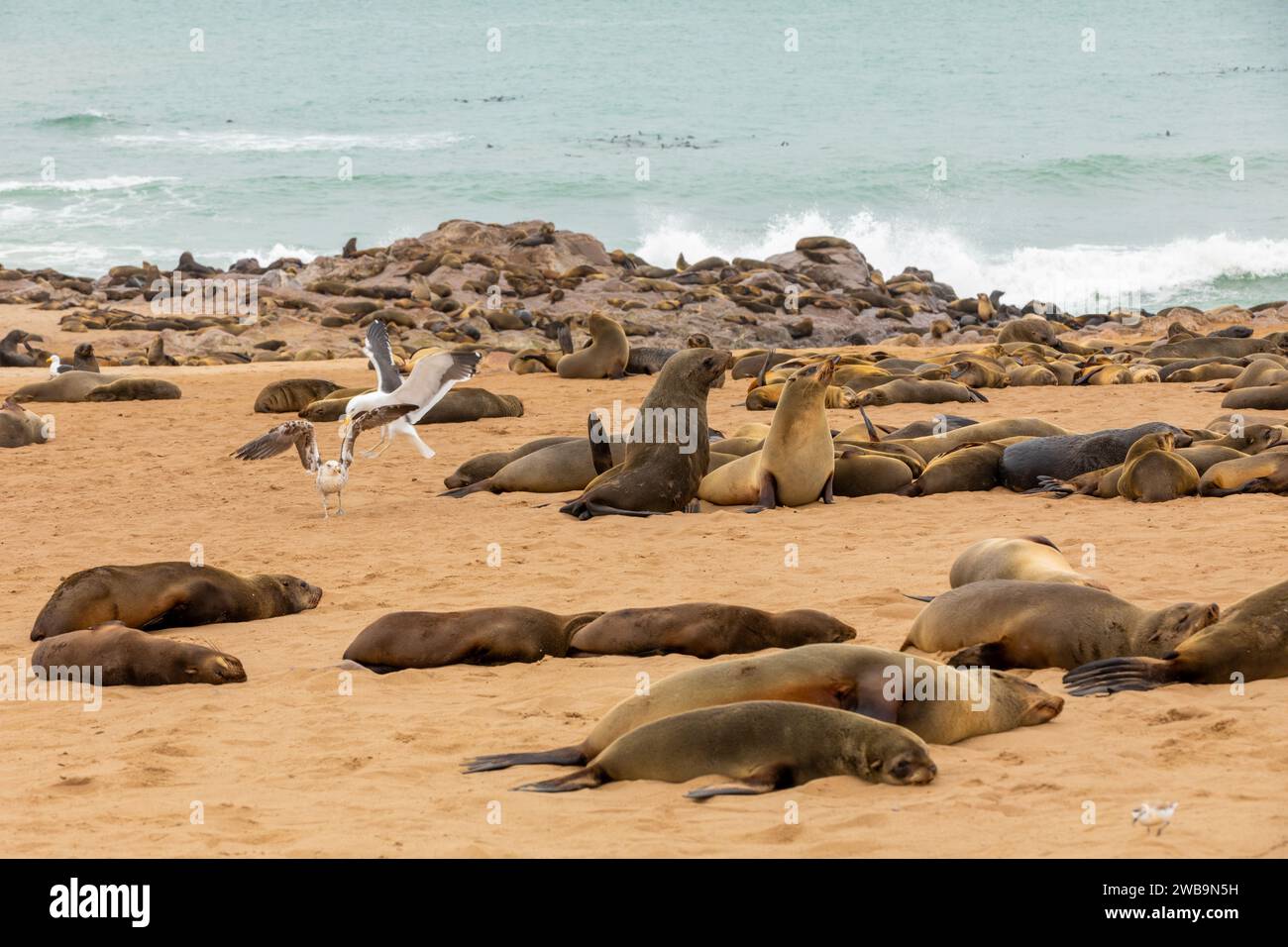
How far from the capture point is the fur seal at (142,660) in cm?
582

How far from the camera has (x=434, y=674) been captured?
230 inches

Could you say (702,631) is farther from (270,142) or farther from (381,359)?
(270,142)

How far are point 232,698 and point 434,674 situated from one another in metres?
0.77

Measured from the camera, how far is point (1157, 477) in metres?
9.09

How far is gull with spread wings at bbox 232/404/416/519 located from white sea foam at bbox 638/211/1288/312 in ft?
79.9

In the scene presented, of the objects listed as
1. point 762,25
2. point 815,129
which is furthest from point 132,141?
point 762,25

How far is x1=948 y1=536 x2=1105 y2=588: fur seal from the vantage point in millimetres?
6004

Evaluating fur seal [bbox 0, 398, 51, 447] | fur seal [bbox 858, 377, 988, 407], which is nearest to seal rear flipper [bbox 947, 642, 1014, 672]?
fur seal [bbox 858, 377, 988, 407]

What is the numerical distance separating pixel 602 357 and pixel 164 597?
35.3 ft

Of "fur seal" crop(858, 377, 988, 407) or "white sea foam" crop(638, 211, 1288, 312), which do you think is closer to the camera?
"fur seal" crop(858, 377, 988, 407)

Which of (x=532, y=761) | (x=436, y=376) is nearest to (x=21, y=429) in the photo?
(x=436, y=376)

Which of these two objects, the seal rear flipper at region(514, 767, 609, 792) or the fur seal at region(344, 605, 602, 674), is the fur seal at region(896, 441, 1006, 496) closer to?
the fur seal at region(344, 605, 602, 674)

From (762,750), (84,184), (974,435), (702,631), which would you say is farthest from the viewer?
(84,184)

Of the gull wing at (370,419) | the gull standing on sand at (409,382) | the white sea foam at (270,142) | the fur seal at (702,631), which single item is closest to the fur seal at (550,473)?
the gull standing on sand at (409,382)
